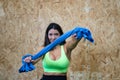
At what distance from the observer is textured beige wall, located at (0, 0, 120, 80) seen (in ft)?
12.1

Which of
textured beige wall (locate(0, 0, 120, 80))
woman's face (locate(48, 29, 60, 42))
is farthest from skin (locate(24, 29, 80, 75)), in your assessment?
textured beige wall (locate(0, 0, 120, 80))

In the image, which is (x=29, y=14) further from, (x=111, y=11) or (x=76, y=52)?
(x=111, y=11)

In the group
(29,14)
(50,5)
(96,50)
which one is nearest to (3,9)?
(29,14)

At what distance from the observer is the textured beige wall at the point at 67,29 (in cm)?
369

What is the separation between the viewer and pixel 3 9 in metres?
4.00

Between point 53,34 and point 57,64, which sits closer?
point 57,64

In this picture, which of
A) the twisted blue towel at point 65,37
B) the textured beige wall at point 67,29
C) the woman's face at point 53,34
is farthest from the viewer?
the textured beige wall at point 67,29

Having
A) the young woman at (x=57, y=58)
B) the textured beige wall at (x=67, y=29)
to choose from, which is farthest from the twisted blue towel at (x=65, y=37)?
the textured beige wall at (x=67, y=29)

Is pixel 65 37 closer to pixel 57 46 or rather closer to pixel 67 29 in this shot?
pixel 57 46

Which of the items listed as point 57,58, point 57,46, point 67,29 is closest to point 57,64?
point 57,58

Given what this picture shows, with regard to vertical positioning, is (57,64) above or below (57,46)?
below

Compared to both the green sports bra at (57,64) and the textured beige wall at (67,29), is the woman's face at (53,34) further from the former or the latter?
the textured beige wall at (67,29)

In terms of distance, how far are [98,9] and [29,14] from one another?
934 mm

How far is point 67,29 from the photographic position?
379 centimetres
